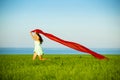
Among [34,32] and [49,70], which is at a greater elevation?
[34,32]

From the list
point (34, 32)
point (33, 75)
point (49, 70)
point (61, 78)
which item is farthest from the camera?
point (34, 32)

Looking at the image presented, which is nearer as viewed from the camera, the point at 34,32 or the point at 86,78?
the point at 86,78

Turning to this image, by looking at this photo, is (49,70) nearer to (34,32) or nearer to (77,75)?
(77,75)

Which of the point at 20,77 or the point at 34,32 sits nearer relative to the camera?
the point at 20,77

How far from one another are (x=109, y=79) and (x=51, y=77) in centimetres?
203

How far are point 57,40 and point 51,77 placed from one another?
636 cm

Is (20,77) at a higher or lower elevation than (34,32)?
lower

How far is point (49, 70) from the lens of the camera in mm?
10602

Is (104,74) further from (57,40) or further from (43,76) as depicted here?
(57,40)

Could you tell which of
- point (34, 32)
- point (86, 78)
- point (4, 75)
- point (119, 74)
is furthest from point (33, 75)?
point (34, 32)

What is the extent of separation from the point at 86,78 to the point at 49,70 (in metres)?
2.05

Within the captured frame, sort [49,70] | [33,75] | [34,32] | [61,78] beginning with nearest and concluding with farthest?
[61,78] → [33,75] → [49,70] → [34,32]

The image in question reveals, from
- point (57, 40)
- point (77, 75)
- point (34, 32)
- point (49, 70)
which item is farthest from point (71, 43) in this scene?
point (77, 75)

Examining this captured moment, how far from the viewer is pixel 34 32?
15219 millimetres
